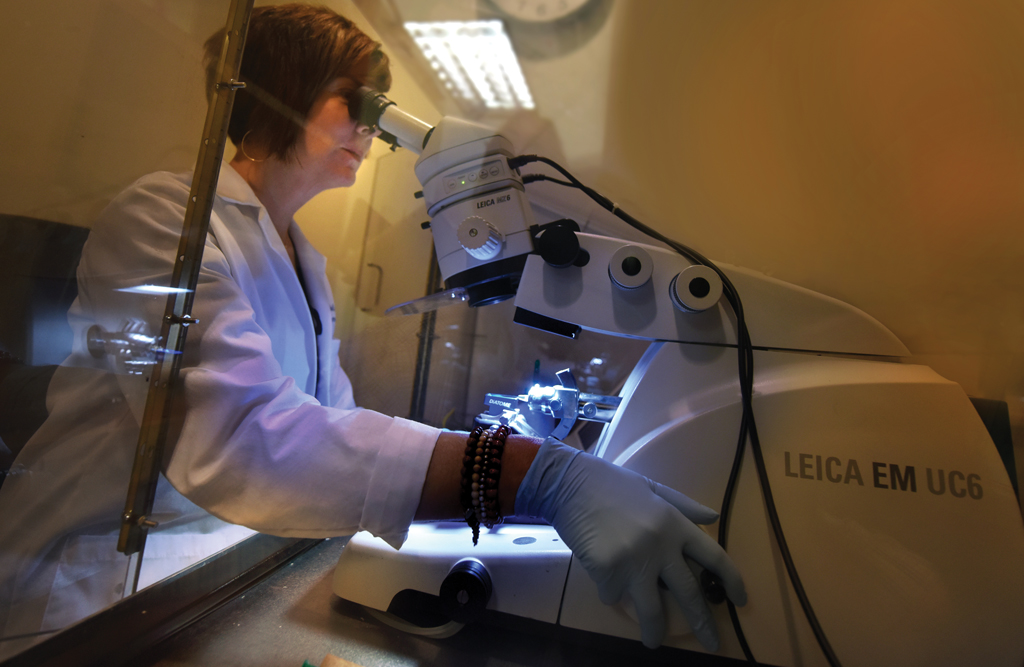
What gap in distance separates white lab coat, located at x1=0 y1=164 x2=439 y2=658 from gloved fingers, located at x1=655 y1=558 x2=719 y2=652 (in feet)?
1.10

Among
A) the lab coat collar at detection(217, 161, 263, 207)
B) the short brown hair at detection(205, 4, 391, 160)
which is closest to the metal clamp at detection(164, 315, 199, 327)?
the lab coat collar at detection(217, 161, 263, 207)

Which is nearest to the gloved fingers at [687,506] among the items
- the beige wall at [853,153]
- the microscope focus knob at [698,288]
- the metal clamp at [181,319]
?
the microscope focus knob at [698,288]

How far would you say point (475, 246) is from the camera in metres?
0.64

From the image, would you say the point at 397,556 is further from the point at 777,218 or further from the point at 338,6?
the point at 338,6

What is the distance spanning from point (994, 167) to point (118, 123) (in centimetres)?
138

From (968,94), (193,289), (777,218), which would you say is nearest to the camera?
(193,289)

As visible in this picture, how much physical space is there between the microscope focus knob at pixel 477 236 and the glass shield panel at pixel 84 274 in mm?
398

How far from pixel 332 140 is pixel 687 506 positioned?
905mm

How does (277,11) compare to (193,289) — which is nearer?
(193,289)

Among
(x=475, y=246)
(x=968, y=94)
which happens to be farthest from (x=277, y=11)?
(x=968, y=94)

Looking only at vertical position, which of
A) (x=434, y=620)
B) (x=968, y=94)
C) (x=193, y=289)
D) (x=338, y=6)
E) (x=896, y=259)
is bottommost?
(x=434, y=620)

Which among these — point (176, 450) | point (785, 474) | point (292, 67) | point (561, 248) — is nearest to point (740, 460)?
point (785, 474)

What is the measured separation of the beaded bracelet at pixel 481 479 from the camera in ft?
1.71

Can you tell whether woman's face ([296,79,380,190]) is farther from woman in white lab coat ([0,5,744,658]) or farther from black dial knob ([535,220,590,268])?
black dial knob ([535,220,590,268])
